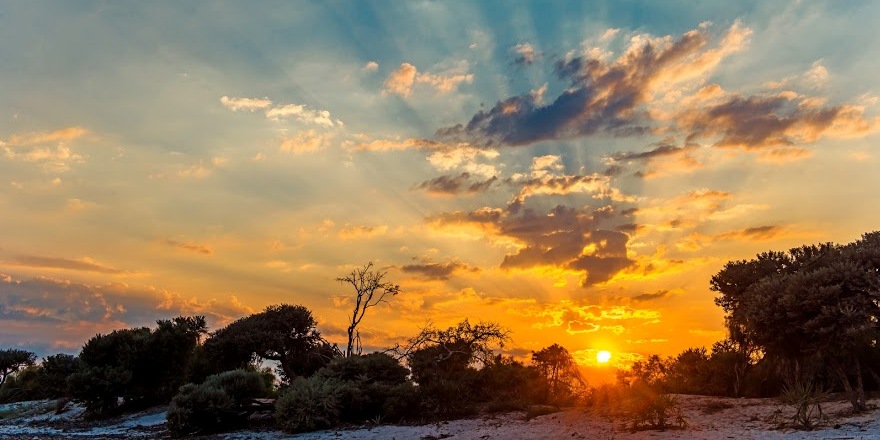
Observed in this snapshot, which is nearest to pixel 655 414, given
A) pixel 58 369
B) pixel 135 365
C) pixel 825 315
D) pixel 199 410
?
pixel 825 315

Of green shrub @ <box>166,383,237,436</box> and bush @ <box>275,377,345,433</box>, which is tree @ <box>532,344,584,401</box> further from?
green shrub @ <box>166,383,237,436</box>

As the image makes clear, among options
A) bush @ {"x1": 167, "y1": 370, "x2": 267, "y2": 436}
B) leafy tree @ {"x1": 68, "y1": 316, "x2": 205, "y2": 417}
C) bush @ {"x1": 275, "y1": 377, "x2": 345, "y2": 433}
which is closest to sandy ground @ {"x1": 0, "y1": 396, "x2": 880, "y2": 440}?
bush @ {"x1": 275, "y1": 377, "x2": 345, "y2": 433}

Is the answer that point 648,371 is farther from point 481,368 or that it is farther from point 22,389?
point 22,389

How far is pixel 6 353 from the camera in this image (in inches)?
1640

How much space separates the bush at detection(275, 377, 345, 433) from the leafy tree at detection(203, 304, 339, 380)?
11.1 m

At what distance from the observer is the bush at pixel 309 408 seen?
67.3 ft

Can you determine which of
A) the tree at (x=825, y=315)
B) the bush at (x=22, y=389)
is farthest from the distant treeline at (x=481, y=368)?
the bush at (x=22, y=389)

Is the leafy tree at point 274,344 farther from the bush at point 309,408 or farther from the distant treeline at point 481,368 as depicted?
the bush at point 309,408

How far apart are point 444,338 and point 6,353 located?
34.2 metres

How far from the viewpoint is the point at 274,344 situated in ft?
105

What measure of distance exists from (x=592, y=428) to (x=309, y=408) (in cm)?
967

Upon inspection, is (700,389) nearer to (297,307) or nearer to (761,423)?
(761,423)

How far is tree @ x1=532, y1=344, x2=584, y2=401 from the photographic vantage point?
2336 cm

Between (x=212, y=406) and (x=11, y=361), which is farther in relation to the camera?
(x=11, y=361)
